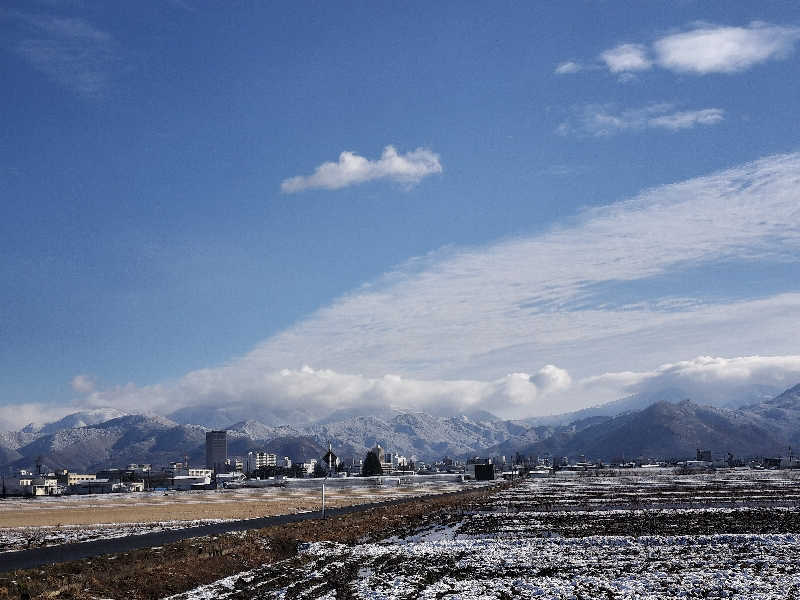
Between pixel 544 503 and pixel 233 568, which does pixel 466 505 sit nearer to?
pixel 544 503

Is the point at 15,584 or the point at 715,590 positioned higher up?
the point at 15,584

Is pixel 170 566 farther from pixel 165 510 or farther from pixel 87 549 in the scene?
pixel 165 510

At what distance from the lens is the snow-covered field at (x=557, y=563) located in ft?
88.9

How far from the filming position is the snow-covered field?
88.9ft

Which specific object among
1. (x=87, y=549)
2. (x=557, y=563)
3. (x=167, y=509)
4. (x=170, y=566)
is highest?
(x=87, y=549)

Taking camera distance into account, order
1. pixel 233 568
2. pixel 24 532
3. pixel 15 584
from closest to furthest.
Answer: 1. pixel 15 584
2. pixel 233 568
3. pixel 24 532

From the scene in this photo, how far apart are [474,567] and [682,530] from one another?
19330 millimetres

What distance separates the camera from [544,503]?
79438 mm

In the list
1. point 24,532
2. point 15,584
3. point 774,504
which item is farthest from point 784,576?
point 24,532

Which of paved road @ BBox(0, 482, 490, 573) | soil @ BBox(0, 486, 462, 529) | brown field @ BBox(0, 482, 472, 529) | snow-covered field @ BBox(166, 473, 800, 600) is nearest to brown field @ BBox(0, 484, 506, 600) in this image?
snow-covered field @ BBox(166, 473, 800, 600)

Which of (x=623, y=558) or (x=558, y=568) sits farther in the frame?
(x=623, y=558)

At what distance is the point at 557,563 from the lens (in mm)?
33500

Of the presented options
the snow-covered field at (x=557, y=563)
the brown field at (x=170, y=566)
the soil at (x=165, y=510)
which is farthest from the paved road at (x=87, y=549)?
the soil at (x=165, y=510)

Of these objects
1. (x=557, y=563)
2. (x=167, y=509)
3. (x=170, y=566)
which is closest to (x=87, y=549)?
(x=170, y=566)
